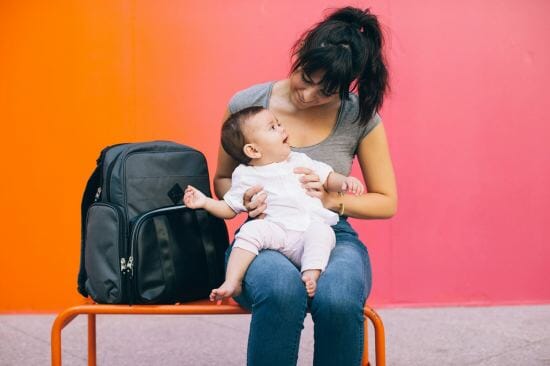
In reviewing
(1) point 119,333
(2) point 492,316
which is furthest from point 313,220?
(2) point 492,316

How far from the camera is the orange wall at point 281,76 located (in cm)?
356

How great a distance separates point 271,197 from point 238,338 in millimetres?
1445

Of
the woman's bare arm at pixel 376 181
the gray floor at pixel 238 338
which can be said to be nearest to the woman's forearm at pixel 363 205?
the woman's bare arm at pixel 376 181

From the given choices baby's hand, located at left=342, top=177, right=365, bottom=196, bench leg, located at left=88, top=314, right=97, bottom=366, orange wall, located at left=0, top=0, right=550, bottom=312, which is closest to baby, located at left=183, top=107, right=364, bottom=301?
baby's hand, located at left=342, top=177, right=365, bottom=196

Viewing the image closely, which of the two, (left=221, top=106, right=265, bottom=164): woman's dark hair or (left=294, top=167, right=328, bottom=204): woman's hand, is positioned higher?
(left=221, top=106, right=265, bottom=164): woman's dark hair

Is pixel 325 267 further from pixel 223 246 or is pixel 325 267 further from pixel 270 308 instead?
pixel 223 246

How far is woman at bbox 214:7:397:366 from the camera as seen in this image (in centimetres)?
172

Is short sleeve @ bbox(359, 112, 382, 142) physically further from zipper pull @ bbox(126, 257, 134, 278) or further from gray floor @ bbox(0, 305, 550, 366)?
gray floor @ bbox(0, 305, 550, 366)

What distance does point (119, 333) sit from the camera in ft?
11.0

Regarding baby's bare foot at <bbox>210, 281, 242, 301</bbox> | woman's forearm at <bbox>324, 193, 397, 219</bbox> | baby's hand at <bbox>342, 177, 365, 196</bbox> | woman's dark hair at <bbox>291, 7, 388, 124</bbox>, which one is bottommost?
baby's bare foot at <bbox>210, 281, 242, 301</bbox>

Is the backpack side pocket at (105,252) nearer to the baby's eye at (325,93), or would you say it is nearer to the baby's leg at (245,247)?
the baby's leg at (245,247)

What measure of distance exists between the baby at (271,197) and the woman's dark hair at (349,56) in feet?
0.63

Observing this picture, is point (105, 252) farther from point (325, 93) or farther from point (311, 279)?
point (325, 93)

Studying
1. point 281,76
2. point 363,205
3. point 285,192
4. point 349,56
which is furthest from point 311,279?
point 281,76
